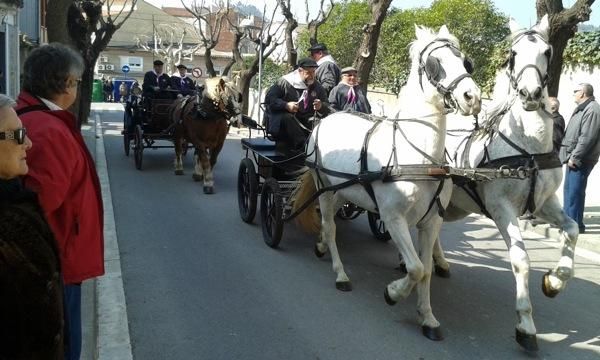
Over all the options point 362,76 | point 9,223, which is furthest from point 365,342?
point 362,76

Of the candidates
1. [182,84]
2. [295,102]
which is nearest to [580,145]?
[295,102]

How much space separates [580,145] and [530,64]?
12.9ft

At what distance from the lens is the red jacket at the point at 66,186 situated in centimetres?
268

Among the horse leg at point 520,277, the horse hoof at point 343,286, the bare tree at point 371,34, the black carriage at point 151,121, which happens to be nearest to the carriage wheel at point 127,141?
the black carriage at point 151,121

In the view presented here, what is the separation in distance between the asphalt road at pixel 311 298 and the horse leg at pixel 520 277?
0.46ft

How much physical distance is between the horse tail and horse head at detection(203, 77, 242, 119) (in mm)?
3898

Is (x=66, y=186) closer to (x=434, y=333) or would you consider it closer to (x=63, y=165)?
(x=63, y=165)

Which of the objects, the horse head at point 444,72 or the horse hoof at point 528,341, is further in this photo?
the horse hoof at point 528,341

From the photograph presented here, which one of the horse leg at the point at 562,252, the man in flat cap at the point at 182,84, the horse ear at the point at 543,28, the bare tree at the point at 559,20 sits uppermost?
the bare tree at the point at 559,20

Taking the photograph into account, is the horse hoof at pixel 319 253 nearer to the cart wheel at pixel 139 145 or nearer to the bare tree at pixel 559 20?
the bare tree at pixel 559 20

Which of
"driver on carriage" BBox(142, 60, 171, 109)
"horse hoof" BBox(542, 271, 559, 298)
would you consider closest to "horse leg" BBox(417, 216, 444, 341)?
"horse hoof" BBox(542, 271, 559, 298)

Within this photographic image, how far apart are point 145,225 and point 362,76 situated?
6382mm

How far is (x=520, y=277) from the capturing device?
425 cm

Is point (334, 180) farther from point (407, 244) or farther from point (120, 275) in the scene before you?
point (120, 275)
